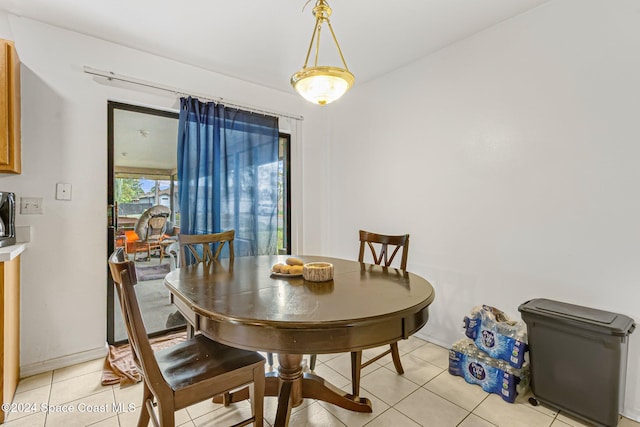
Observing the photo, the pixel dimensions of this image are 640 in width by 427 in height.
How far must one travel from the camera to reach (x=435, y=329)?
262 cm

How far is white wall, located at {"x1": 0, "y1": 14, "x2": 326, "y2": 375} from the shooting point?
212 cm

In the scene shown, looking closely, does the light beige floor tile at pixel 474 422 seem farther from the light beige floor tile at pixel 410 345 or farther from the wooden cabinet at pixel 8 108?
the wooden cabinet at pixel 8 108

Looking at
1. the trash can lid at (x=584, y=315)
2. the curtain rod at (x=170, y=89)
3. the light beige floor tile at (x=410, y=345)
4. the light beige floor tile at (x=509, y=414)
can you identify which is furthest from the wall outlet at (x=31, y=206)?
the trash can lid at (x=584, y=315)

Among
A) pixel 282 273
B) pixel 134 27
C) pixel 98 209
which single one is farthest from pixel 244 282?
pixel 134 27

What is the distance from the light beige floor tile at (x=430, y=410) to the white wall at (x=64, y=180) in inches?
89.0

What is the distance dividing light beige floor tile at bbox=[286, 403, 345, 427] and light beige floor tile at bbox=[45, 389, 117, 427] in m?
1.00

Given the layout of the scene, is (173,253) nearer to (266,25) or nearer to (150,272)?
(150,272)

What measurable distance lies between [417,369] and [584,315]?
1.06 m

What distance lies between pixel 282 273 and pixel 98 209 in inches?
65.5

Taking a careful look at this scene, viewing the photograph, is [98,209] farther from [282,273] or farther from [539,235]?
[539,235]

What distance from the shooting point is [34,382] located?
2.01 metres

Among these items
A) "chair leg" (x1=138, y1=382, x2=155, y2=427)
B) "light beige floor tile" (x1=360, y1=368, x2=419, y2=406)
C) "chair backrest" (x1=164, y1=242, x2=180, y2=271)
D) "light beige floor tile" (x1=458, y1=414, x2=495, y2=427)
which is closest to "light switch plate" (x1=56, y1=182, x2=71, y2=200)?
"chair backrest" (x1=164, y1=242, x2=180, y2=271)

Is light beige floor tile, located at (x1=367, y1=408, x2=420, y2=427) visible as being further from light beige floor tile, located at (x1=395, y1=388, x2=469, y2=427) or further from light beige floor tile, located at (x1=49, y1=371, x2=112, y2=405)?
light beige floor tile, located at (x1=49, y1=371, x2=112, y2=405)

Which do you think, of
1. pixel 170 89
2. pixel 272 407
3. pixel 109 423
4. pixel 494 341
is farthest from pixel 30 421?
pixel 494 341
